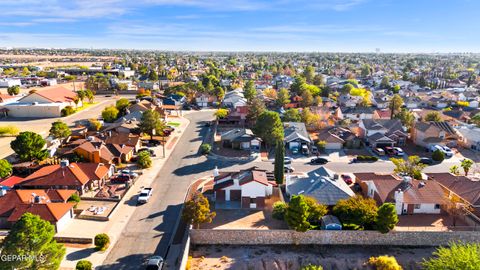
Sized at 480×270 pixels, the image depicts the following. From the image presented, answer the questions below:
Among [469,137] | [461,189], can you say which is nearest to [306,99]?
[469,137]

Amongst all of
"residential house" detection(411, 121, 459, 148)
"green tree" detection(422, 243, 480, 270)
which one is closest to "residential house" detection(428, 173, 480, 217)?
"green tree" detection(422, 243, 480, 270)

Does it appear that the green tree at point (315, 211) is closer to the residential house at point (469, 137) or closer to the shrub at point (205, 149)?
the shrub at point (205, 149)

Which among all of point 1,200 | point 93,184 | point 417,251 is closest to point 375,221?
point 417,251

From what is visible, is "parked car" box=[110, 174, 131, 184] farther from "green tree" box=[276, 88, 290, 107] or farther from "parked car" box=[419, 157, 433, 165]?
"green tree" box=[276, 88, 290, 107]

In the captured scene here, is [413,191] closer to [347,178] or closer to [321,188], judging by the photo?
[347,178]

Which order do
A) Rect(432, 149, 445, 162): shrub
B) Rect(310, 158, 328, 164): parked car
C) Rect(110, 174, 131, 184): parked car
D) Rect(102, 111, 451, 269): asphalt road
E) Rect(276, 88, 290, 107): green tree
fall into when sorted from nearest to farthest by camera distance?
Rect(102, 111, 451, 269): asphalt road
Rect(110, 174, 131, 184): parked car
Rect(310, 158, 328, 164): parked car
Rect(432, 149, 445, 162): shrub
Rect(276, 88, 290, 107): green tree

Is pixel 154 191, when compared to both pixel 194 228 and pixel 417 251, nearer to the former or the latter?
pixel 194 228
